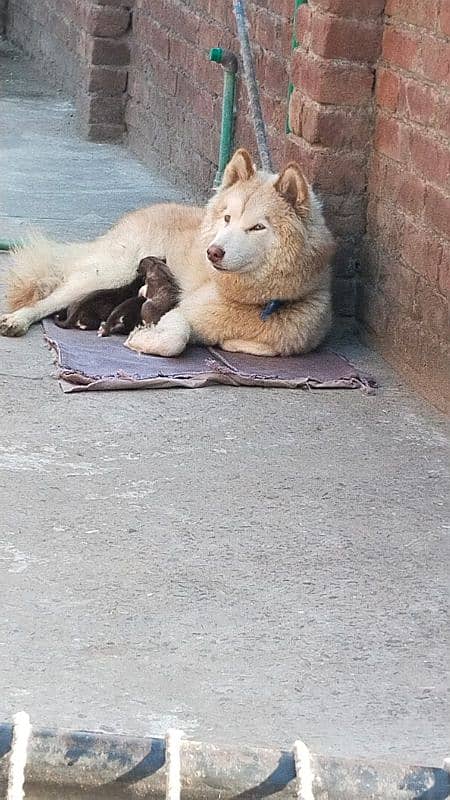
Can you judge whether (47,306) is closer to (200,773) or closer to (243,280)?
(243,280)

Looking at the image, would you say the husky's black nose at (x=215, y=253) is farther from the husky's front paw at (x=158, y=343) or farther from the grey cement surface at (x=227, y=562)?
the grey cement surface at (x=227, y=562)

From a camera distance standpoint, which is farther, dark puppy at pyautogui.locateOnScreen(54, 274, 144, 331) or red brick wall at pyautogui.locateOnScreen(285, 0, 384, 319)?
dark puppy at pyautogui.locateOnScreen(54, 274, 144, 331)

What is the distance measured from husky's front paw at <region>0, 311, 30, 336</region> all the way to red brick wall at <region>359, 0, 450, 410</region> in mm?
1452

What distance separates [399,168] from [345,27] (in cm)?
62

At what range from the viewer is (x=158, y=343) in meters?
4.93

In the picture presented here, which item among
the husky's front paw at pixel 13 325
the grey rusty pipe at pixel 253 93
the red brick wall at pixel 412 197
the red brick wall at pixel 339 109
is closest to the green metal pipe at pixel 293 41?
the red brick wall at pixel 339 109

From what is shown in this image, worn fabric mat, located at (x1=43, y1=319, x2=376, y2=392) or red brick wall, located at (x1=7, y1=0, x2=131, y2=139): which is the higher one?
red brick wall, located at (x1=7, y1=0, x2=131, y2=139)

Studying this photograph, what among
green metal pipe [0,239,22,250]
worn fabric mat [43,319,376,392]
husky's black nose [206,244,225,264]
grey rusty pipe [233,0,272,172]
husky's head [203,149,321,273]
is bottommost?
worn fabric mat [43,319,376,392]

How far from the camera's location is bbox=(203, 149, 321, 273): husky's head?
4895 millimetres

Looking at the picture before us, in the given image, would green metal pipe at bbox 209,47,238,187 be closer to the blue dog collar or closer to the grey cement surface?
the blue dog collar

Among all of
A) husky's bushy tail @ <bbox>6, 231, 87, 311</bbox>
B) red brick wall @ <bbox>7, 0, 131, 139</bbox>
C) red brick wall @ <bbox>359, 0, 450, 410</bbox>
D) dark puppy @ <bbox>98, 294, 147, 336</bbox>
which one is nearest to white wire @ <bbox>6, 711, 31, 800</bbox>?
red brick wall @ <bbox>359, 0, 450, 410</bbox>

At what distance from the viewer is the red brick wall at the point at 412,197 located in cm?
469

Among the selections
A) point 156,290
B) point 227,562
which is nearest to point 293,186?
point 156,290

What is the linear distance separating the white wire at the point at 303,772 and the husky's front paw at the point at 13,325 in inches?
155
